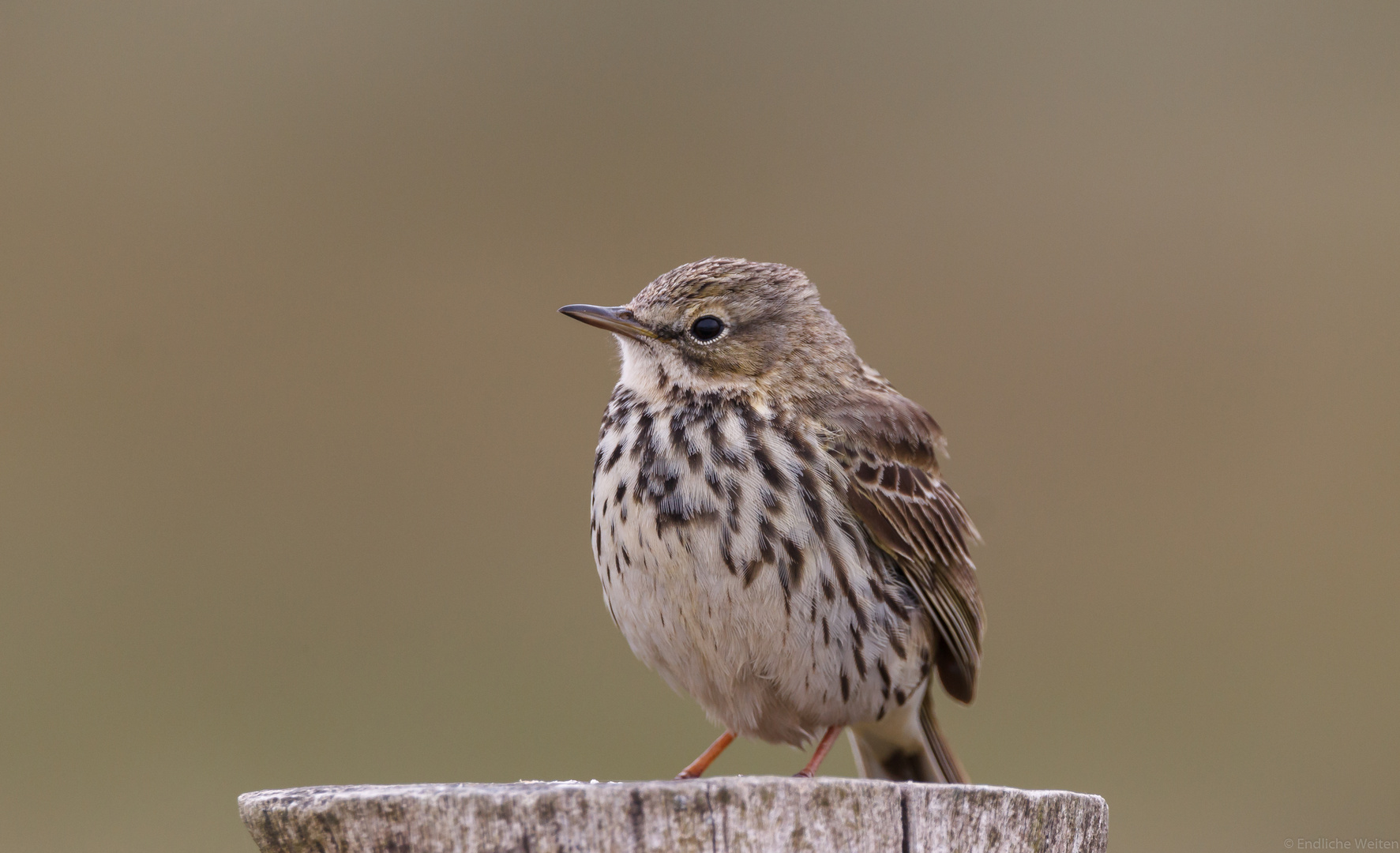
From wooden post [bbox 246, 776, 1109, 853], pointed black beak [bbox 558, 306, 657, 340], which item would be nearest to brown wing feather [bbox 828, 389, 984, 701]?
pointed black beak [bbox 558, 306, 657, 340]

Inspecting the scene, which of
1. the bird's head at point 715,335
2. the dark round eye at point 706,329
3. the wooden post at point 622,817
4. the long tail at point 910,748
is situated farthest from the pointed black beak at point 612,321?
the wooden post at point 622,817

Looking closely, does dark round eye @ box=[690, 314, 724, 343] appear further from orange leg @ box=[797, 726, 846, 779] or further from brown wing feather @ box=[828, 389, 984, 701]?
orange leg @ box=[797, 726, 846, 779]

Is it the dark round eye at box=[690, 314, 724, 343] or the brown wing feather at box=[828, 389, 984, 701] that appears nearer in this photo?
the brown wing feather at box=[828, 389, 984, 701]

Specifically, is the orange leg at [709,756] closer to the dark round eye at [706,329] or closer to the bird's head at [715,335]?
the bird's head at [715,335]

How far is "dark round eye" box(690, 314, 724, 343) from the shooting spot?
4.74 m

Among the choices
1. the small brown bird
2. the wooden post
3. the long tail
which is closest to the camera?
the wooden post

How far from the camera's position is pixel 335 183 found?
11.6 metres

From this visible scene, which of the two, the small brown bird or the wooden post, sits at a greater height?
the small brown bird

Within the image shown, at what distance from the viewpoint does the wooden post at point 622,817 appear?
9.02 ft

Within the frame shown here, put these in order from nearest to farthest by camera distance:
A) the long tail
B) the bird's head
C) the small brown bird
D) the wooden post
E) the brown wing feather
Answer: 1. the wooden post
2. the small brown bird
3. the brown wing feather
4. the bird's head
5. the long tail

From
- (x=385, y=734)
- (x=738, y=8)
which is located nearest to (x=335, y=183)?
(x=738, y=8)

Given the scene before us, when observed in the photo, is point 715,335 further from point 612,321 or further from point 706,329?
point 612,321

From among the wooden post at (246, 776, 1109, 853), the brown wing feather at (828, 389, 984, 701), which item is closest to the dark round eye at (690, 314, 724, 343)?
the brown wing feather at (828, 389, 984, 701)

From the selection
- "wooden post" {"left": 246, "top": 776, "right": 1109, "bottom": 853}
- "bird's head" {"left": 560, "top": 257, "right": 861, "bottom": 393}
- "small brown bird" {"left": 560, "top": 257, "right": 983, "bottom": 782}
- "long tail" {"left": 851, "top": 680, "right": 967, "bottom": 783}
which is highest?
"bird's head" {"left": 560, "top": 257, "right": 861, "bottom": 393}
